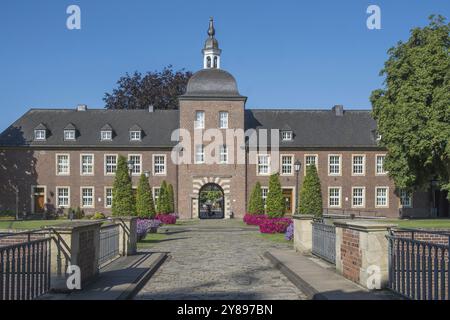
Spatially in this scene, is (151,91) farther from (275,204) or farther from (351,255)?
(351,255)

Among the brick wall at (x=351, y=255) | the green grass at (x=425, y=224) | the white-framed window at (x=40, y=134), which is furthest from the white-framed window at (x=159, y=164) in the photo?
the brick wall at (x=351, y=255)

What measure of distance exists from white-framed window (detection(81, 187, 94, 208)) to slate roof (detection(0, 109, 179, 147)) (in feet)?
11.7

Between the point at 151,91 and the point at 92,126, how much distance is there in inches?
496

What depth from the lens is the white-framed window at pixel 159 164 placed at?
157 feet

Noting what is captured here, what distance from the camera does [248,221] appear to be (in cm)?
3834

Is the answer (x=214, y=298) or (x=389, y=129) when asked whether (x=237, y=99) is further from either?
(x=214, y=298)

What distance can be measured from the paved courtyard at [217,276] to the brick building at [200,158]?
25.0m

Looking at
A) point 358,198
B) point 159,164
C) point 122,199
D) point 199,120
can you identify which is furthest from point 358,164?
point 122,199

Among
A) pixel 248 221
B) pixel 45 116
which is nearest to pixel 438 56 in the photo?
pixel 248 221

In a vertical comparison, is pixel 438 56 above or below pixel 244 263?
above

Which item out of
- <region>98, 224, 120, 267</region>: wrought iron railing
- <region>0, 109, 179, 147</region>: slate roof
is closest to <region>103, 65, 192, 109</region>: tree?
<region>0, 109, 179, 147</region>: slate roof

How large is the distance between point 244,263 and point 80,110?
38.0 meters

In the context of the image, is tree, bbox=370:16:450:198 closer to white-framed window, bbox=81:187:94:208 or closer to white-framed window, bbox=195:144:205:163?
white-framed window, bbox=195:144:205:163

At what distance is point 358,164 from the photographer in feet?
159
